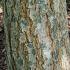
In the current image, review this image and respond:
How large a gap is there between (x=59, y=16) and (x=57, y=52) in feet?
0.94

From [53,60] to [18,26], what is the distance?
0.39m

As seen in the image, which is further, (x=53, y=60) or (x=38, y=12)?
(x=53, y=60)

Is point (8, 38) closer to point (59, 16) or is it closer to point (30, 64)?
point (30, 64)

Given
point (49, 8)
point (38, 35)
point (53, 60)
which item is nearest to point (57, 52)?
point (53, 60)

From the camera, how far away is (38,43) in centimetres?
211

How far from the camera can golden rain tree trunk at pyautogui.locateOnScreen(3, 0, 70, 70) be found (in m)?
2.04

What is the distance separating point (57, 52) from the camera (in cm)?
218

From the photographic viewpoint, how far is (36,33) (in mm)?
2086

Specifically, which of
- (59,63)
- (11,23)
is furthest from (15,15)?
(59,63)

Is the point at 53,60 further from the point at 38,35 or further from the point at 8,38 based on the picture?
the point at 8,38

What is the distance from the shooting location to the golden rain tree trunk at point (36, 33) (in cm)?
204

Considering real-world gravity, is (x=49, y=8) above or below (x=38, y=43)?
above

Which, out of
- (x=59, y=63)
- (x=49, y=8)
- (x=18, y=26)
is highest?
(x=49, y=8)

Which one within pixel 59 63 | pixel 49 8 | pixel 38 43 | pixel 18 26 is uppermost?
pixel 49 8
